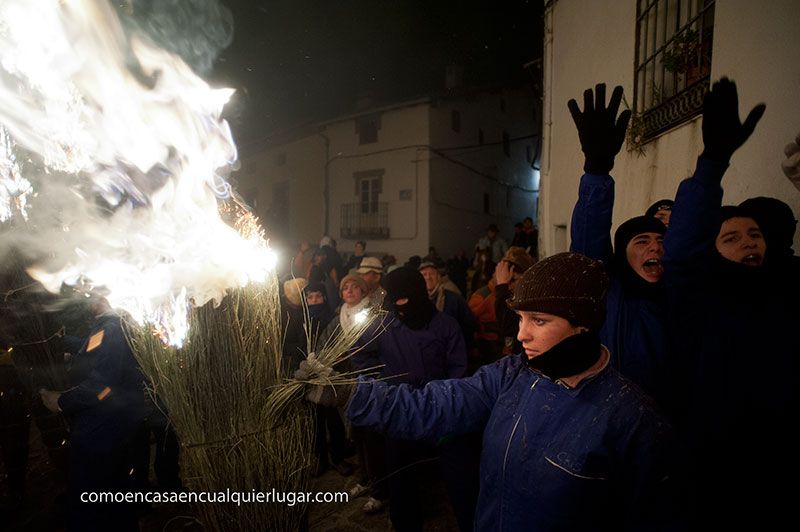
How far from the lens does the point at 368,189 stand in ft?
72.1

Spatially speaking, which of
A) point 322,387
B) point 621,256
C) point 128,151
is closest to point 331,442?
point 322,387

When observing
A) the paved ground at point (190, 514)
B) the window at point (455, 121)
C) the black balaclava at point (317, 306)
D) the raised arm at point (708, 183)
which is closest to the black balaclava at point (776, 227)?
the raised arm at point (708, 183)

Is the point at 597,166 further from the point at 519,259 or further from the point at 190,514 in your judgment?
the point at 190,514

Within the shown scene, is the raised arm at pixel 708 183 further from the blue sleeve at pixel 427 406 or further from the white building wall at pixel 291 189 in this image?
the white building wall at pixel 291 189

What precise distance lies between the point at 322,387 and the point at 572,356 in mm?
1119

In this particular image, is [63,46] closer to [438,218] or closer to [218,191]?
[218,191]

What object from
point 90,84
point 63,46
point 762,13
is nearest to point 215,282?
point 90,84

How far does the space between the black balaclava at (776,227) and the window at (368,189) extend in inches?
773

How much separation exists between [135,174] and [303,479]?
205 cm

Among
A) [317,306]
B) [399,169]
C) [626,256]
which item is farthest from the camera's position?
[399,169]

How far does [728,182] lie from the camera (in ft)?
10.6

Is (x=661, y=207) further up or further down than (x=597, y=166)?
further down

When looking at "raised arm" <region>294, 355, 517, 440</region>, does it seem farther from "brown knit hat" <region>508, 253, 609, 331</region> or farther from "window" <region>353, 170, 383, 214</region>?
"window" <region>353, 170, 383, 214</region>

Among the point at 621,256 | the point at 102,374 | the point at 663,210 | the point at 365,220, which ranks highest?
the point at 365,220
